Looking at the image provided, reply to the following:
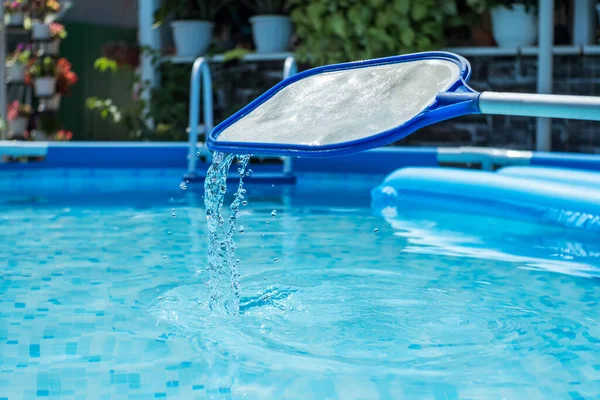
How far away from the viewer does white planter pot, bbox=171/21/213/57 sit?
30.5 feet

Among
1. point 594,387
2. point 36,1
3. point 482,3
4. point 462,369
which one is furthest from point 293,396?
point 36,1

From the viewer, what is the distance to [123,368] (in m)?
2.66

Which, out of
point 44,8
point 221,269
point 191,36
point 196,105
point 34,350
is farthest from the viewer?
point 44,8

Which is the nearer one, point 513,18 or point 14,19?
point 513,18

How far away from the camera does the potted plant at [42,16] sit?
9.71m

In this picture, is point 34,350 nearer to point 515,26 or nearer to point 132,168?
point 132,168

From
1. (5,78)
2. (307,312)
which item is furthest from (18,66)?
(307,312)

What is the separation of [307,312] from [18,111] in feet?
23.3

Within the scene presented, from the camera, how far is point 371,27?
8438 millimetres

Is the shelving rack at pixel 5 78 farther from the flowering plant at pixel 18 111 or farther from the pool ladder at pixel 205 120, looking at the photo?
the pool ladder at pixel 205 120

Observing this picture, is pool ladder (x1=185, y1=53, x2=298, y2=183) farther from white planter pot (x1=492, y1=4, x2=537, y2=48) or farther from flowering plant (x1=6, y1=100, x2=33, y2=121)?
flowering plant (x1=6, y1=100, x2=33, y2=121)

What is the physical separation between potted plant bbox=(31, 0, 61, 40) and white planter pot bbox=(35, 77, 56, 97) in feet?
1.39

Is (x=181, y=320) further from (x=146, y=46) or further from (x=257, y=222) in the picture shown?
(x=146, y=46)

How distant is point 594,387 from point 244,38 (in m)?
7.82
